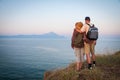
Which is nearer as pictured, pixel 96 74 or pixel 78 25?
pixel 96 74

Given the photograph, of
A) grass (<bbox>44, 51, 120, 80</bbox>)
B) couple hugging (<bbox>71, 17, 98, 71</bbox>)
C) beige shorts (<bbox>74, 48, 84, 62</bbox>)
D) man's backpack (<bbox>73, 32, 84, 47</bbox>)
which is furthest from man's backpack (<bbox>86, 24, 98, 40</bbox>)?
grass (<bbox>44, 51, 120, 80</bbox>)

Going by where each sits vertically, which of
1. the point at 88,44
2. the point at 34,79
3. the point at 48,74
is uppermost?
the point at 88,44

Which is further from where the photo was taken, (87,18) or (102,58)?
(102,58)

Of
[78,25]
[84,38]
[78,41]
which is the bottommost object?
[78,41]

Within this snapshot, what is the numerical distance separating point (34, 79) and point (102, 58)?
38583 millimetres

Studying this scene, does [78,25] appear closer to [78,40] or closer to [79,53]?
[78,40]

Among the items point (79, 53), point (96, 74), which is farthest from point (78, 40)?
point (96, 74)

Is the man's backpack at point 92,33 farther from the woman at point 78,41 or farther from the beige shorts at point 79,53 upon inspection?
the beige shorts at point 79,53

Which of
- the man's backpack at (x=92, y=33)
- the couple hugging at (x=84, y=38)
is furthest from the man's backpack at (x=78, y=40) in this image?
the man's backpack at (x=92, y=33)

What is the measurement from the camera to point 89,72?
1015 cm

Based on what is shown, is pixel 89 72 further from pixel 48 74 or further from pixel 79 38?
pixel 48 74

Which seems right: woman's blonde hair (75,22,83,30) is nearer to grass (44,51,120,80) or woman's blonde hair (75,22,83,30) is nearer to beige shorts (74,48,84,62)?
beige shorts (74,48,84,62)

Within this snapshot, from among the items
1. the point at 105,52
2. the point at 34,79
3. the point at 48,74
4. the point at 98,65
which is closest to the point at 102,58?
the point at 98,65

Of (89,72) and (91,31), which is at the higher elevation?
(91,31)
